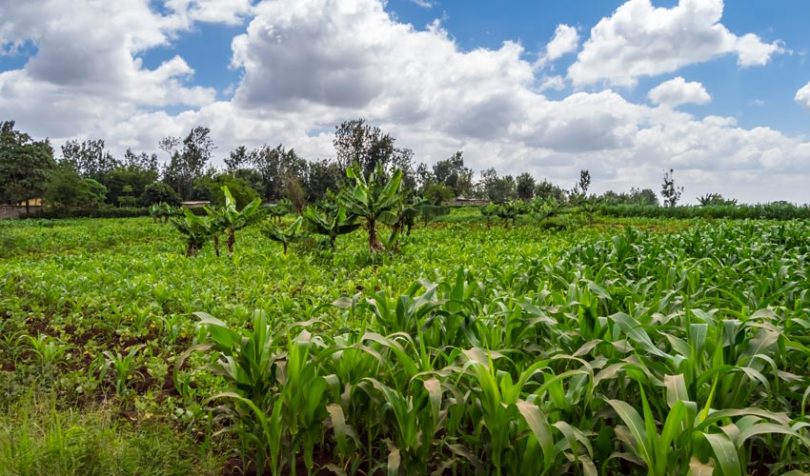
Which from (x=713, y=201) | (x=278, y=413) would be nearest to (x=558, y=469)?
A: (x=278, y=413)

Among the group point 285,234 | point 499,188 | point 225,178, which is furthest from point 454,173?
point 285,234

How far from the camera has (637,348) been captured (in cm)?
242

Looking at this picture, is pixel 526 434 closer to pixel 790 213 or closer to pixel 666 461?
pixel 666 461

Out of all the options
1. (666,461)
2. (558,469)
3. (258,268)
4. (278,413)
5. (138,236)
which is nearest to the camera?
(666,461)

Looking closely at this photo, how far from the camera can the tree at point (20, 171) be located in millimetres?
44500

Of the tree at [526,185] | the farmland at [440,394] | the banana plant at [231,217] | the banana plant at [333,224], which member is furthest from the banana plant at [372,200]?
the tree at [526,185]

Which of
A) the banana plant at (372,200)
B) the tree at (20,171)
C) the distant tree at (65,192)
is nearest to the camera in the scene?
the banana plant at (372,200)

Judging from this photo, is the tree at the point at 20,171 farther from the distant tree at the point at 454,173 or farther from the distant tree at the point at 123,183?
the distant tree at the point at 454,173

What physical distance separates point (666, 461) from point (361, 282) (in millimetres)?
5430

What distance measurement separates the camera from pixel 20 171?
45.1 m

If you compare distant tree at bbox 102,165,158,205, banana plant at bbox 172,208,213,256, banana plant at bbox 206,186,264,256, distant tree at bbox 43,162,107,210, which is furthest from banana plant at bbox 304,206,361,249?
distant tree at bbox 102,165,158,205

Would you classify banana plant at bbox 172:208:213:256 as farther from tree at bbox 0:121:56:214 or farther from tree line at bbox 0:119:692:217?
tree at bbox 0:121:56:214

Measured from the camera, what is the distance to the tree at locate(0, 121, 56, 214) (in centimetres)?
4450

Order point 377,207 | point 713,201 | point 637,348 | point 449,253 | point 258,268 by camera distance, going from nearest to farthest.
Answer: point 637,348, point 258,268, point 377,207, point 449,253, point 713,201
